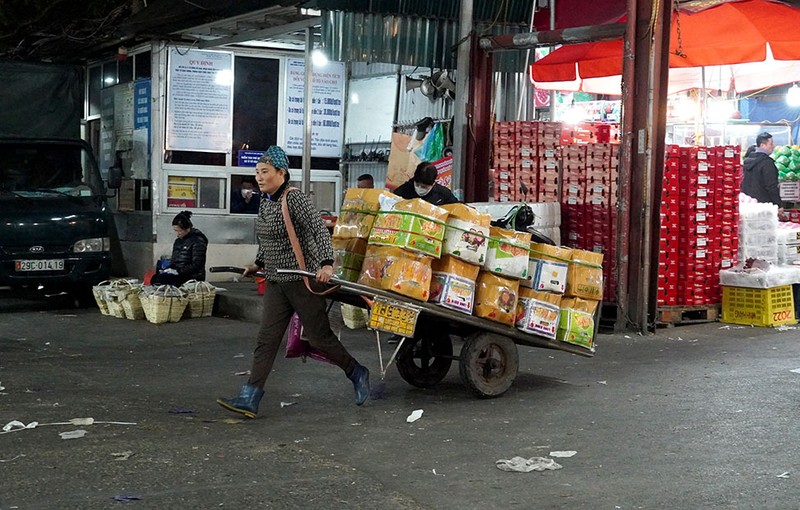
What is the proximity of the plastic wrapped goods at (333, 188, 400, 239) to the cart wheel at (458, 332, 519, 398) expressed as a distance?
121 cm

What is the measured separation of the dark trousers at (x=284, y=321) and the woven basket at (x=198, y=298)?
630cm

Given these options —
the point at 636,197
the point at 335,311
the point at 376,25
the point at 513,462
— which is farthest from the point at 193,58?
the point at 513,462

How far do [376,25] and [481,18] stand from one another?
1.96m

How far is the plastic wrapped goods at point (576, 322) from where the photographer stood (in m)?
8.90

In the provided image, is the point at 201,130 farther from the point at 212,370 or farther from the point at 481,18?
the point at 212,370

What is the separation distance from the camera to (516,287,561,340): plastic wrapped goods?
8.73 meters

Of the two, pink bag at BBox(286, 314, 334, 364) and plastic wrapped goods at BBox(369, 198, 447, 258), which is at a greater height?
plastic wrapped goods at BBox(369, 198, 447, 258)

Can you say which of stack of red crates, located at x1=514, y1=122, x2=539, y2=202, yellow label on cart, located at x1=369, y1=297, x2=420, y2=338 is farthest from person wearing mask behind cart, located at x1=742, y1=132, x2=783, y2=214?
yellow label on cart, located at x1=369, y1=297, x2=420, y2=338

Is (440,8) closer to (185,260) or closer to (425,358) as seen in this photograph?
(185,260)

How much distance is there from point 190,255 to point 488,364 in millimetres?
6817

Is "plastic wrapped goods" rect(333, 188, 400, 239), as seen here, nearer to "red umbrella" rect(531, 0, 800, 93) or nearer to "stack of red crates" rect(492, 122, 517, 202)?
"stack of red crates" rect(492, 122, 517, 202)

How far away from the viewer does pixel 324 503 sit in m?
5.65

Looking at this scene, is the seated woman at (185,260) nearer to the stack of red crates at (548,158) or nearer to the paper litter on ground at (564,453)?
the stack of red crates at (548,158)

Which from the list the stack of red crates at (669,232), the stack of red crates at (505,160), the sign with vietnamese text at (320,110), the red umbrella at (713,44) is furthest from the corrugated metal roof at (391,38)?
the stack of red crates at (669,232)
